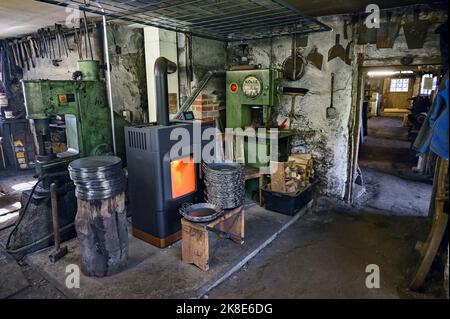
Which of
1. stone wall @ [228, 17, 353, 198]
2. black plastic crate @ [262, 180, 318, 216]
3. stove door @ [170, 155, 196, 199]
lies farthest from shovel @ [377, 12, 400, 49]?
stove door @ [170, 155, 196, 199]

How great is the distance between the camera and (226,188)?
3164 millimetres

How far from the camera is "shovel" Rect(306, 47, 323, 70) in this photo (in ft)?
14.9

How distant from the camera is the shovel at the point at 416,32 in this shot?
384 centimetres

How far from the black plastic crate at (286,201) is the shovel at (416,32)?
230 centimetres

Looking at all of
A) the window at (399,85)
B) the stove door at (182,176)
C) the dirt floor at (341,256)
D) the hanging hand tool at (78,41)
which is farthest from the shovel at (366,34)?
the window at (399,85)

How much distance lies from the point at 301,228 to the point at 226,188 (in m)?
1.40

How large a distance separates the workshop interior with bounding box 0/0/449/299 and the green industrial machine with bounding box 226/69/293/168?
0.03m

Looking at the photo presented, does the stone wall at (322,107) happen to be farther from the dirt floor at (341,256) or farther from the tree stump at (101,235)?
the tree stump at (101,235)

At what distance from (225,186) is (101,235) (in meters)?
1.27

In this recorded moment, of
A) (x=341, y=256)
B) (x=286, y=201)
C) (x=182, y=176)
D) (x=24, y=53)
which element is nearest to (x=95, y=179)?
(x=182, y=176)

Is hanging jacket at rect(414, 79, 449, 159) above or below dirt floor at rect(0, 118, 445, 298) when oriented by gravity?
above

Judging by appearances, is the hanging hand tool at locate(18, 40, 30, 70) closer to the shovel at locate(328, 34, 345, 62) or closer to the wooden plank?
the wooden plank

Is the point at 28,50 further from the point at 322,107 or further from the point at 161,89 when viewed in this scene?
the point at 322,107

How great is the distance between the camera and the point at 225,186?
316 centimetres
